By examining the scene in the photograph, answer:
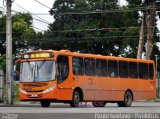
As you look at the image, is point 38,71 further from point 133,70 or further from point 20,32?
point 20,32

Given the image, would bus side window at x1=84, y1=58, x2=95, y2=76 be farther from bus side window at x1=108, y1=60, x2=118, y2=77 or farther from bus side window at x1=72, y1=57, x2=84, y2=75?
bus side window at x1=108, y1=60, x2=118, y2=77

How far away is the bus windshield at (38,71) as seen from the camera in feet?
101

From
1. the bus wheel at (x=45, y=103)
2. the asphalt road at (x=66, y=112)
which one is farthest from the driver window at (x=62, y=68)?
the asphalt road at (x=66, y=112)

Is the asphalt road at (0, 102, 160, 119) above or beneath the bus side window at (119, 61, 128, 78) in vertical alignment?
beneath

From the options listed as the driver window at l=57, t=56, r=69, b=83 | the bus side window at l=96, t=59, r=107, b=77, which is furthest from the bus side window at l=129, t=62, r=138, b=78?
the driver window at l=57, t=56, r=69, b=83

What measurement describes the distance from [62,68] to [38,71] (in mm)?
1212

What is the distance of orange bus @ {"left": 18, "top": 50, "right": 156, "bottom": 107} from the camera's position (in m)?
31.0

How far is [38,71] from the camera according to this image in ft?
102

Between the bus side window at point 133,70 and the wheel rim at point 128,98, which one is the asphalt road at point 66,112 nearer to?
the wheel rim at point 128,98

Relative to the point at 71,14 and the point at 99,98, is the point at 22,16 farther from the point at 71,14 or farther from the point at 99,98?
the point at 99,98

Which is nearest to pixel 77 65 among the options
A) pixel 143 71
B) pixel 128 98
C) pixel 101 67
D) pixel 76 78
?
pixel 76 78

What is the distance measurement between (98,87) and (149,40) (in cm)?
1882

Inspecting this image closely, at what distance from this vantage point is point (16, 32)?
94.5 m

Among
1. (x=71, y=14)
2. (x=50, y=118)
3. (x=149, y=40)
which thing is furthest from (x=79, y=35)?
(x=50, y=118)
